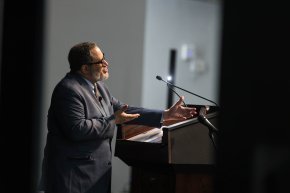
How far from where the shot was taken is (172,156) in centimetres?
193

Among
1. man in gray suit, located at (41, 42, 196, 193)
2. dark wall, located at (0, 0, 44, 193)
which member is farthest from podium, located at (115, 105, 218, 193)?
dark wall, located at (0, 0, 44, 193)

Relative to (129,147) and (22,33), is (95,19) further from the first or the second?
(129,147)

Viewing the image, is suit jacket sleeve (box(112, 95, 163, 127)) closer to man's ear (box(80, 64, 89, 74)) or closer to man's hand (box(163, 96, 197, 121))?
man's hand (box(163, 96, 197, 121))

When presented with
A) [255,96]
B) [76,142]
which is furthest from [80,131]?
[255,96]

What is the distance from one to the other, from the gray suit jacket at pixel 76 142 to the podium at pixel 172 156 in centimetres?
12

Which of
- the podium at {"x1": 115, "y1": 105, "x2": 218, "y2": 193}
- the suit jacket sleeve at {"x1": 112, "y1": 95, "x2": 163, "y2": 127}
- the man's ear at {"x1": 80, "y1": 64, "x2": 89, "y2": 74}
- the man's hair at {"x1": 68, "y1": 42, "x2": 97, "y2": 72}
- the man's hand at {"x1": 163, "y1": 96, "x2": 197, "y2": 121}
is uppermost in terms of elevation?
the man's hair at {"x1": 68, "y1": 42, "x2": 97, "y2": 72}

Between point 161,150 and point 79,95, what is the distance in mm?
442

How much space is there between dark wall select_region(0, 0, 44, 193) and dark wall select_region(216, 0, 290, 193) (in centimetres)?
147

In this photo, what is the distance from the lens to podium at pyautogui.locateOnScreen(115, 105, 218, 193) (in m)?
1.94

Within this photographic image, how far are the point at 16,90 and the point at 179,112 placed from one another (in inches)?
30.3

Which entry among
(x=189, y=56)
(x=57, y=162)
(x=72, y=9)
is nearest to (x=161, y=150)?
(x=57, y=162)

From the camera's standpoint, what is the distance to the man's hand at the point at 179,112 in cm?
221

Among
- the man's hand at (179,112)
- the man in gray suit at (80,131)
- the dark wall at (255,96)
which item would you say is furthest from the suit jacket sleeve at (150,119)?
the dark wall at (255,96)

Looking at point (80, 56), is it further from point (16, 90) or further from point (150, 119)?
point (150, 119)
